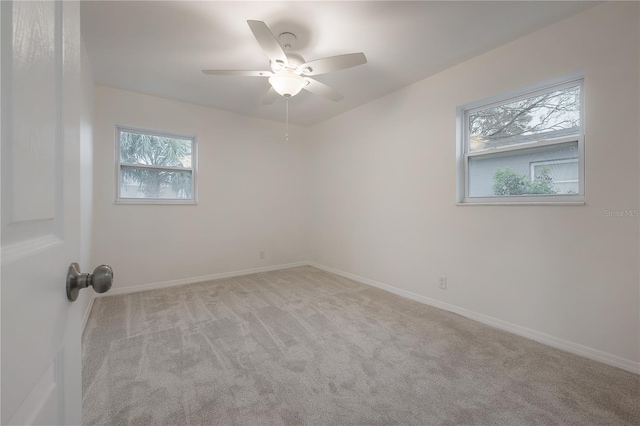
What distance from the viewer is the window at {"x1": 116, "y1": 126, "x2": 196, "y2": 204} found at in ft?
11.0

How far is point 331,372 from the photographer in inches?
68.4

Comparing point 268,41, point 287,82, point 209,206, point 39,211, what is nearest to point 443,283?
point 287,82

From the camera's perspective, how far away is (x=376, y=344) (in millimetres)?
2088

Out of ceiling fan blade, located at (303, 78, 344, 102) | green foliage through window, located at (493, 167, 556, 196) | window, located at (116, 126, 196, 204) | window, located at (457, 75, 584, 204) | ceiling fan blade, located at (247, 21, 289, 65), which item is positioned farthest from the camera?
window, located at (116, 126, 196, 204)

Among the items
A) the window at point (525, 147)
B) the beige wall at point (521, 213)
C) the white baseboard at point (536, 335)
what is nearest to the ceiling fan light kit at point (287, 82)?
the beige wall at point (521, 213)

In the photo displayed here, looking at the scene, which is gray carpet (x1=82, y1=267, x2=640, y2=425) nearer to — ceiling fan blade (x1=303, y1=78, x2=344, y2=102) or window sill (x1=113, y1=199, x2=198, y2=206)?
window sill (x1=113, y1=199, x2=198, y2=206)

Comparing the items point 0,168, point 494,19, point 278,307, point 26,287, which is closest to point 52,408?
point 26,287

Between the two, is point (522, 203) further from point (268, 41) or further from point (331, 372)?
point (268, 41)

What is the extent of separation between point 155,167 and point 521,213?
415 cm

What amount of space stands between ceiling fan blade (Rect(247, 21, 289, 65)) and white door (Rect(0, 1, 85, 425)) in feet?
3.97

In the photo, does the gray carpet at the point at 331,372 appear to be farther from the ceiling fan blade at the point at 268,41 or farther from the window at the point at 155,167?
the ceiling fan blade at the point at 268,41

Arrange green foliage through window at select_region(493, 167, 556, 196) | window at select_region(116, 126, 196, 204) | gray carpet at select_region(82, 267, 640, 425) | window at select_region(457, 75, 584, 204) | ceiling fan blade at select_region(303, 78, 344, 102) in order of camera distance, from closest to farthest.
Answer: gray carpet at select_region(82, 267, 640, 425)
window at select_region(457, 75, 584, 204)
green foliage through window at select_region(493, 167, 556, 196)
ceiling fan blade at select_region(303, 78, 344, 102)
window at select_region(116, 126, 196, 204)

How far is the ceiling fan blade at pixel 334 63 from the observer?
189 centimetres

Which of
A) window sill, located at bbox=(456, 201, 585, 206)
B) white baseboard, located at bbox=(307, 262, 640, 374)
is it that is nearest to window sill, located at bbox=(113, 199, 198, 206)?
white baseboard, located at bbox=(307, 262, 640, 374)
